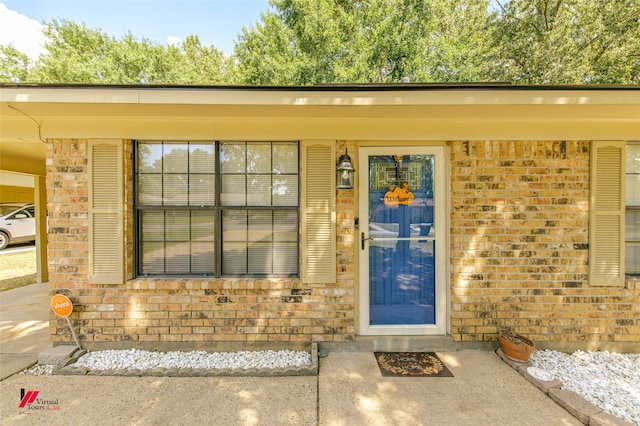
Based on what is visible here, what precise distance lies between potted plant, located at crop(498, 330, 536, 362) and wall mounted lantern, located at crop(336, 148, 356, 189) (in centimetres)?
214

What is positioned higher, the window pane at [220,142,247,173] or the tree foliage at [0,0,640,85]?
the tree foliage at [0,0,640,85]

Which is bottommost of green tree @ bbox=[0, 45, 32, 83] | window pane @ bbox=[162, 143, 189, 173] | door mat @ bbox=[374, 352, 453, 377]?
door mat @ bbox=[374, 352, 453, 377]

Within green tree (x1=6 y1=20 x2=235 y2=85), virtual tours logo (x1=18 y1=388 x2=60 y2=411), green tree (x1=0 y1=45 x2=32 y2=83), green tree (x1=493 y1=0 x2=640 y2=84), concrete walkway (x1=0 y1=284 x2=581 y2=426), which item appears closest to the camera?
concrete walkway (x1=0 y1=284 x2=581 y2=426)

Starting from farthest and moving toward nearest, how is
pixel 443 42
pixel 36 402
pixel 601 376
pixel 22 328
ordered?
pixel 443 42 < pixel 22 328 < pixel 601 376 < pixel 36 402

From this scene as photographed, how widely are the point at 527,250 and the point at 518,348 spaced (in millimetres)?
973

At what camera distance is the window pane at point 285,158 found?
9.84ft

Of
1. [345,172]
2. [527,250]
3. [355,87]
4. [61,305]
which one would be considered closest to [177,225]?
[61,305]

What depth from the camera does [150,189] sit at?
9.81 feet

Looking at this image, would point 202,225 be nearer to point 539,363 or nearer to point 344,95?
point 344,95

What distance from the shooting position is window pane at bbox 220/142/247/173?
2.99m

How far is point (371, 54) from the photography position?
9.91 meters

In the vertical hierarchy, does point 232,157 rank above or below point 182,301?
above

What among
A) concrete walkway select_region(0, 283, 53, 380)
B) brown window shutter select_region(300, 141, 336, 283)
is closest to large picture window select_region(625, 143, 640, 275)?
Answer: brown window shutter select_region(300, 141, 336, 283)

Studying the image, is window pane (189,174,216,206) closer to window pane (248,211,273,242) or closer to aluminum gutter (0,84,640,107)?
window pane (248,211,273,242)
